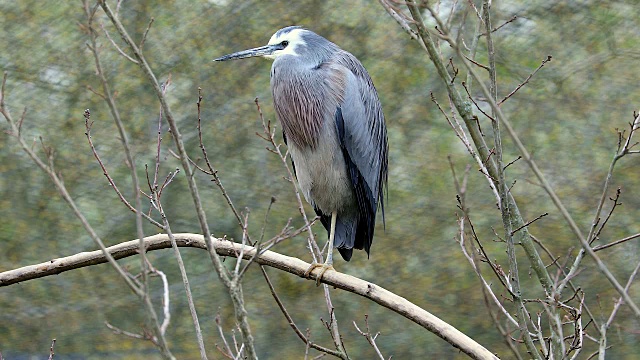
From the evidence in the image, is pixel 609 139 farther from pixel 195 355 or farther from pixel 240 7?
pixel 195 355

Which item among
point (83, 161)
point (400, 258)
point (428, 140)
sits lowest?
point (400, 258)

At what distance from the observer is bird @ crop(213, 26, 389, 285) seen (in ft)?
6.75

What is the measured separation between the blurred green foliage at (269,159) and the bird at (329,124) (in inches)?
34.7

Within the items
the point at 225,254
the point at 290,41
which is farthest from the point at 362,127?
the point at 225,254

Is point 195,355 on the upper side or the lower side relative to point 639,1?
lower

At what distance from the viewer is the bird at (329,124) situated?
206cm

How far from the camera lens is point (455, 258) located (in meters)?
3.03

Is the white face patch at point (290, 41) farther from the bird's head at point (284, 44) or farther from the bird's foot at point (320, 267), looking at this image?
the bird's foot at point (320, 267)

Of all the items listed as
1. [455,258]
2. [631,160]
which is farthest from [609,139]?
[455,258]

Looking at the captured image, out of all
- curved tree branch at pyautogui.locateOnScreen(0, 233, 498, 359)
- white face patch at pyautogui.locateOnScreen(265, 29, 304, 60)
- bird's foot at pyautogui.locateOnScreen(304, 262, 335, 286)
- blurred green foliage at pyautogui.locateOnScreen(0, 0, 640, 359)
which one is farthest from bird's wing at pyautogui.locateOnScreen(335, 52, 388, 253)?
blurred green foliage at pyautogui.locateOnScreen(0, 0, 640, 359)

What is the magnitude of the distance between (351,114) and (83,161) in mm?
1373

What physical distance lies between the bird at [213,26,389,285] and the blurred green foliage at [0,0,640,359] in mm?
882

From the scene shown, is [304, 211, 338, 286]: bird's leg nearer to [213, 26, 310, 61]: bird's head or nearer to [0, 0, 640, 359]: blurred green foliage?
[213, 26, 310, 61]: bird's head

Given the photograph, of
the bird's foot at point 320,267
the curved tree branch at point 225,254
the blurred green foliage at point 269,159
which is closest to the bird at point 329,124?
the bird's foot at point 320,267
